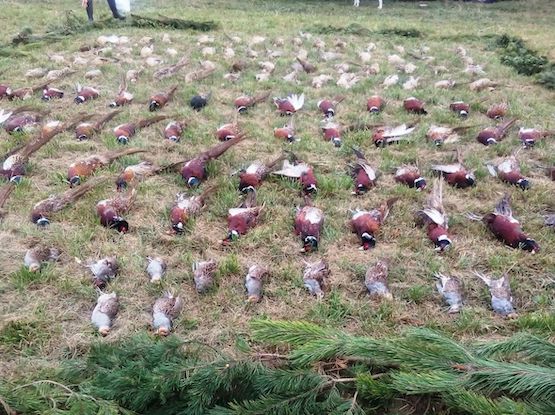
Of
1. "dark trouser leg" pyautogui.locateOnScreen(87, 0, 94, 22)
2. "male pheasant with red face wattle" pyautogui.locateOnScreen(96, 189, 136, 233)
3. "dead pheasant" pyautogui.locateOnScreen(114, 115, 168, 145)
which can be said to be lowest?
"male pheasant with red face wattle" pyautogui.locateOnScreen(96, 189, 136, 233)

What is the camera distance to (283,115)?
5988 mm

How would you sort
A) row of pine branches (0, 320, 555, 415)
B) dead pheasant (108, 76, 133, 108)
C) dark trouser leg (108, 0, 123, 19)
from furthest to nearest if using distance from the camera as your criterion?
dark trouser leg (108, 0, 123, 19) → dead pheasant (108, 76, 133, 108) → row of pine branches (0, 320, 555, 415)

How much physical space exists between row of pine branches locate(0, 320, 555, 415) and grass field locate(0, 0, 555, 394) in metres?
0.78

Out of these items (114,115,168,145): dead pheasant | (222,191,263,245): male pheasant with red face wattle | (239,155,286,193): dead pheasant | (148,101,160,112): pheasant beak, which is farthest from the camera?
(148,101,160,112): pheasant beak

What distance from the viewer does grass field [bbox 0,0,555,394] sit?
3.03 metres

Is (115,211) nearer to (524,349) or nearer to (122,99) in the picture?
(122,99)

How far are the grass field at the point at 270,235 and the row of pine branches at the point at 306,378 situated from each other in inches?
30.6

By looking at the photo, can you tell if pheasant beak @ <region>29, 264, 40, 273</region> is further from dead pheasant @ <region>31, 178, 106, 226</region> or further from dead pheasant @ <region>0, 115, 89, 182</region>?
dead pheasant @ <region>0, 115, 89, 182</region>

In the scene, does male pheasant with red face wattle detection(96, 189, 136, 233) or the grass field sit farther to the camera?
male pheasant with red face wattle detection(96, 189, 136, 233)

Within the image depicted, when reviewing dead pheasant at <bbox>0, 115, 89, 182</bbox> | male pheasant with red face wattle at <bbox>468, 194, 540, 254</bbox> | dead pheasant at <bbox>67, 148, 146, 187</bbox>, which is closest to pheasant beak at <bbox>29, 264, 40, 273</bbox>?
dead pheasant at <bbox>67, 148, 146, 187</bbox>

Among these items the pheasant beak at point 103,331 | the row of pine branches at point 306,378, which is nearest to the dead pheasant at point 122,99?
the pheasant beak at point 103,331

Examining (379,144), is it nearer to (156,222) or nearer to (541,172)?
(541,172)

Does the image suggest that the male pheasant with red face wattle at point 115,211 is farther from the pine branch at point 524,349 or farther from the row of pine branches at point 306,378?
the pine branch at point 524,349

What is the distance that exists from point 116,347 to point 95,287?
1121mm
